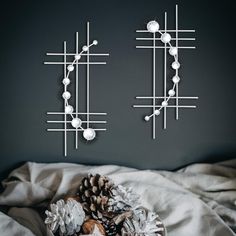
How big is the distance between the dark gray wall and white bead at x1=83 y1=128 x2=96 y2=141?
4 centimetres

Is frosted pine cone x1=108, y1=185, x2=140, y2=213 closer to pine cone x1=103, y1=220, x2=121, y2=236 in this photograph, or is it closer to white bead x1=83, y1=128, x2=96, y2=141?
pine cone x1=103, y1=220, x2=121, y2=236

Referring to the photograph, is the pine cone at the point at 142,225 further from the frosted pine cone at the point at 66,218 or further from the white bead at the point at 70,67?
the white bead at the point at 70,67

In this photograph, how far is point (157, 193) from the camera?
4.73 feet

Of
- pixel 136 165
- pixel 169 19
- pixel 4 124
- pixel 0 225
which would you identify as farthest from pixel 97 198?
pixel 169 19

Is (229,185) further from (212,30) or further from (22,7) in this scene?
(22,7)

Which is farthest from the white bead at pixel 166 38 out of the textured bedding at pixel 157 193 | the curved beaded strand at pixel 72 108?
the textured bedding at pixel 157 193

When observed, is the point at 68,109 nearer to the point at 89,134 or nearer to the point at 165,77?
the point at 89,134

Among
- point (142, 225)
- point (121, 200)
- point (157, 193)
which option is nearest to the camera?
point (142, 225)

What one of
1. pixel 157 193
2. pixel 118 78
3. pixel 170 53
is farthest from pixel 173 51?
pixel 157 193

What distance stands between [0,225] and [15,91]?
2.03 ft

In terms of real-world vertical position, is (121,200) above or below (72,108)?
below

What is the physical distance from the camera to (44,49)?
5.52ft

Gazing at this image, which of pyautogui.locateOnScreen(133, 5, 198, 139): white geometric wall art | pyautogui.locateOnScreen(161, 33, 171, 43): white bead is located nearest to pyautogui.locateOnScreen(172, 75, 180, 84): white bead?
pyautogui.locateOnScreen(133, 5, 198, 139): white geometric wall art

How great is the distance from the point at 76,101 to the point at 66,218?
23.6 inches
